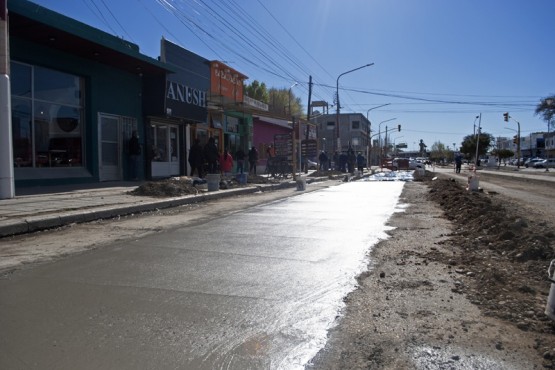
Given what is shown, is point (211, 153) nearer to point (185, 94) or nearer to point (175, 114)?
point (175, 114)

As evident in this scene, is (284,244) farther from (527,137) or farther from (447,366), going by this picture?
(527,137)

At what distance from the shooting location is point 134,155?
17.9 m

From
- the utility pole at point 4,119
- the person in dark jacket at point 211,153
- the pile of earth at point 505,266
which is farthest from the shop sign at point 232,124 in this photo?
the pile of earth at point 505,266

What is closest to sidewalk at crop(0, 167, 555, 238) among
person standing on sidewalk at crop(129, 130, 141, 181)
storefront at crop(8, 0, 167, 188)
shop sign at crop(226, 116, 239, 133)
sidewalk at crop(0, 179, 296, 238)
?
sidewalk at crop(0, 179, 296, 238)

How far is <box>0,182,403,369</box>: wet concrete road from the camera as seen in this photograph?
10.6 ft

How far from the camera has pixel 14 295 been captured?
4.47 metres

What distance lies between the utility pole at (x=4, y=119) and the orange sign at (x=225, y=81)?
14807 millimetres

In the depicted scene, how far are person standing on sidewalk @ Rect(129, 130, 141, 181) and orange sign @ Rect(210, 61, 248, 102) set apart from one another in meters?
7.96

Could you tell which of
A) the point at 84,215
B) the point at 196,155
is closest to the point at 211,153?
the point at 196,155

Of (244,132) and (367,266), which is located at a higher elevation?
(244,132)

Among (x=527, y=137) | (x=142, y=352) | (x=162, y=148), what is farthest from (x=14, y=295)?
(x=527, y=137)

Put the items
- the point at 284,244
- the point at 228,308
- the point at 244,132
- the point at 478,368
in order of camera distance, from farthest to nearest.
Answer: the point at 244,132 < the point at 284,244 < the point at 228,308 < the point at 478,368

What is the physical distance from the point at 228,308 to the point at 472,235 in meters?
4.97

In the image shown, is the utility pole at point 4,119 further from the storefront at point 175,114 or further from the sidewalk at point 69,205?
the storefront at point 175,114
